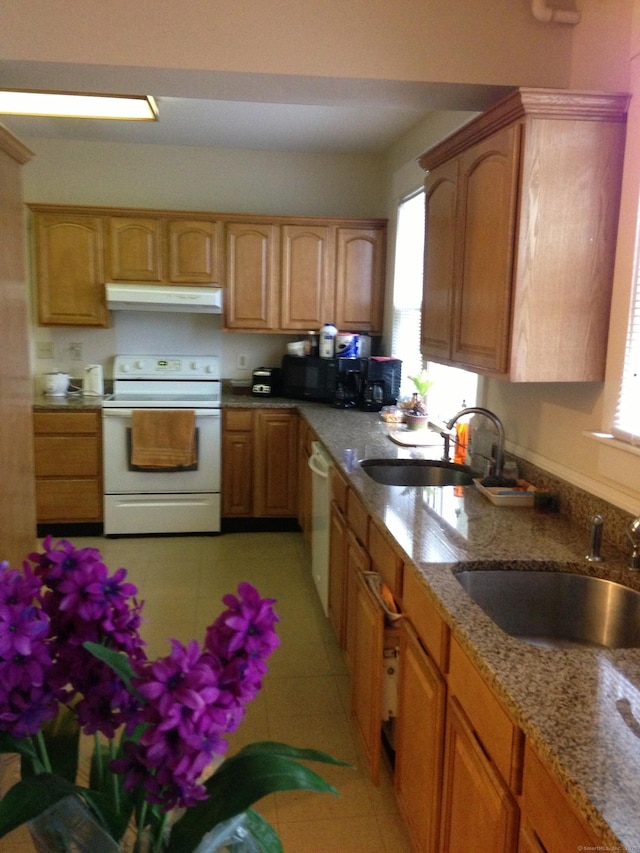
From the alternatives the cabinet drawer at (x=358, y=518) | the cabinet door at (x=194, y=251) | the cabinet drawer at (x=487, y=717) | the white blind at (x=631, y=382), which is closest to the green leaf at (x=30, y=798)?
the cabinet drawer at (x=487, y=717)

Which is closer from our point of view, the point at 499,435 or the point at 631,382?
the point at 631,382

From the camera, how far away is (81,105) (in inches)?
129

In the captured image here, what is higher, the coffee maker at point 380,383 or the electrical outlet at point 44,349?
the electrical outlet at point 44,349

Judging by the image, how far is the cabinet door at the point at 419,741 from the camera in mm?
1658

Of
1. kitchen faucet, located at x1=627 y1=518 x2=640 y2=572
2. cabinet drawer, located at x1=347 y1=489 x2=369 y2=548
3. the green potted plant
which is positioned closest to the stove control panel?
the green potted plant

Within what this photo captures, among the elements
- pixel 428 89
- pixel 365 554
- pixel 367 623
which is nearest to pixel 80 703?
pixel 367 623

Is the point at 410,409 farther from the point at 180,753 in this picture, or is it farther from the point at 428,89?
the point at 180,753

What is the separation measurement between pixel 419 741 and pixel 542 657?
0.61 m

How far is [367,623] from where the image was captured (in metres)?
2.30

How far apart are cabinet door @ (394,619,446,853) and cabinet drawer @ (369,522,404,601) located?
126 mm

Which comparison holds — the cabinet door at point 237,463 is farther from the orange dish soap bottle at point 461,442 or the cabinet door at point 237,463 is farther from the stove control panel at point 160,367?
the orange dish soap bottle at point 461,442

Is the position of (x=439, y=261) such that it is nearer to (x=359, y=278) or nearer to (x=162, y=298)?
(x=359, y=278)

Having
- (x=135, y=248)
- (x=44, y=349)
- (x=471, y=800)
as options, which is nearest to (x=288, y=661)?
(x=471, y=800)

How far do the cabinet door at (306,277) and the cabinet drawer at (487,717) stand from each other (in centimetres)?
359
